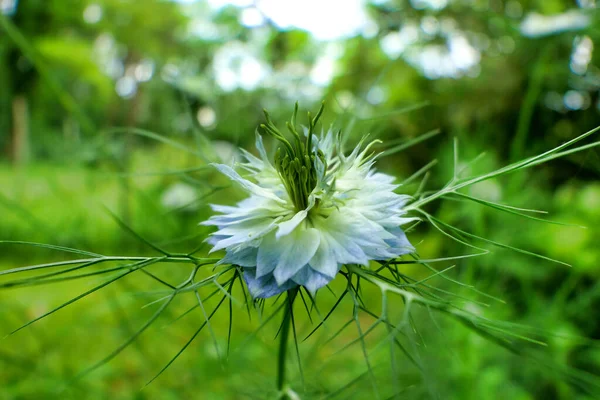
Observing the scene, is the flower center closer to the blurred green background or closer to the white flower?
the white flower

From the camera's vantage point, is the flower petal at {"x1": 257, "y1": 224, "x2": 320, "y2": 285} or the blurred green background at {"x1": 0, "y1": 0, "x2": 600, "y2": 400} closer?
the flower petal at {"x1": 257, "y1": 224, "x2": 320, "y2": 285}

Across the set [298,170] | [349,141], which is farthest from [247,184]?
[349,141]

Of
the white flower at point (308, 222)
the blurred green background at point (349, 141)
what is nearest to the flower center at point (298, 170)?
the white flower at point (308, 222)

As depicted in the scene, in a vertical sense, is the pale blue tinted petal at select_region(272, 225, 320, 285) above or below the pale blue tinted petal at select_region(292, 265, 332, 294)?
above

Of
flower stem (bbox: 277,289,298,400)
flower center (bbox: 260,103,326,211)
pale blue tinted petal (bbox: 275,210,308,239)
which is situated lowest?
flower stem (bbox: 277,289,298,400)

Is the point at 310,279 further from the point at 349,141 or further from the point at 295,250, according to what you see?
the point at 349,141

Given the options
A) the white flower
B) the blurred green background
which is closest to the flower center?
the white flower
